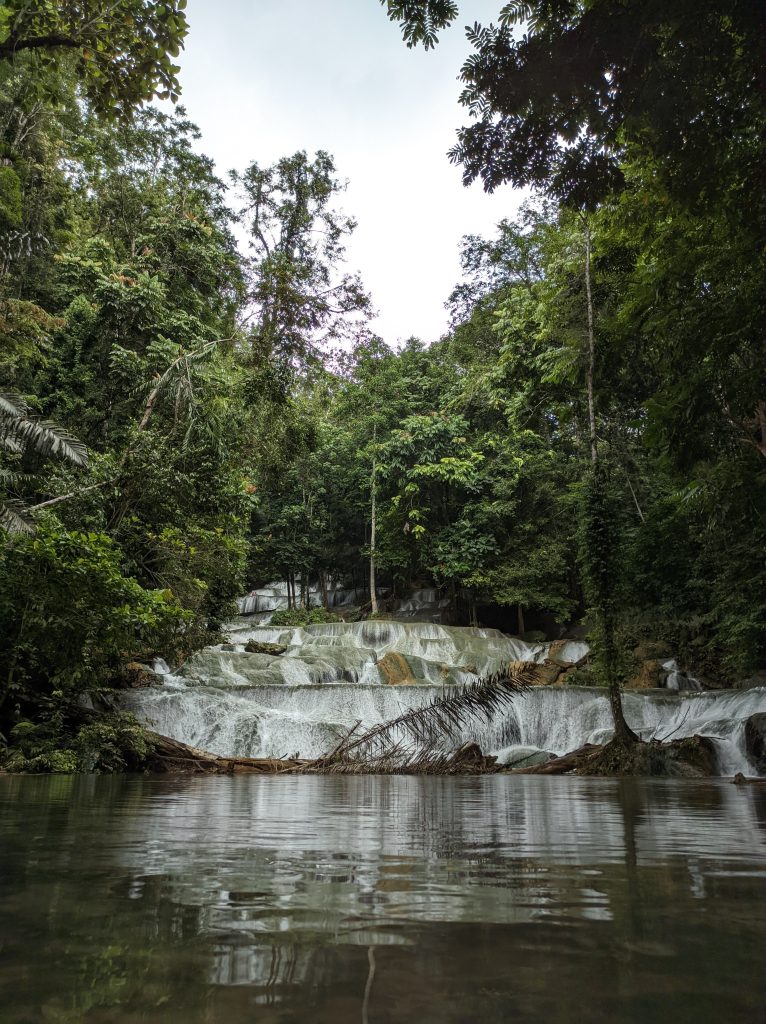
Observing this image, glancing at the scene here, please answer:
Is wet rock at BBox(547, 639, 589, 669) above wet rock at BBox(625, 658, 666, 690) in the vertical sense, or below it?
above

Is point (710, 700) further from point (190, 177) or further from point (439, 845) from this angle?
point (190, 177)

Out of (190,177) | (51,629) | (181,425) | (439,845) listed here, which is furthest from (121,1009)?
(190,177)

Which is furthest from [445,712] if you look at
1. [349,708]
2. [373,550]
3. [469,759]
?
[373,550]

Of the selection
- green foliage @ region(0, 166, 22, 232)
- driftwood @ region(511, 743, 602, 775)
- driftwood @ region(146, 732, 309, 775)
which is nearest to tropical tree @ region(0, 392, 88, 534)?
green foliage @ region(0, 166, 22, 232)

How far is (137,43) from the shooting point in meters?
5.59

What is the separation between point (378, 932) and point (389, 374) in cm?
3524

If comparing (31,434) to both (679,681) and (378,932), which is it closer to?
(378,932)

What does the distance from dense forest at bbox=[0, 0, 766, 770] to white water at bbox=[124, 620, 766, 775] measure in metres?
1.43

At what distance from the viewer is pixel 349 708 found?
47.2ft

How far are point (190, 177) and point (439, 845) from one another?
30173mm

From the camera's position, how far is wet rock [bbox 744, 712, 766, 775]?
10.9 m

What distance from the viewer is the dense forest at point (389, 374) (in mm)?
4832

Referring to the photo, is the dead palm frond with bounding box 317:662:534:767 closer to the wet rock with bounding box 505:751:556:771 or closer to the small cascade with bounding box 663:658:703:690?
the wet rock with bounding box 505:751:556:771

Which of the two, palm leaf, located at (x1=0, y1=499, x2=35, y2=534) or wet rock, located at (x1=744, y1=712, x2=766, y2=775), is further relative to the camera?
wet rock, located at (x1=744, y1=712, x2=766, y2=775)
